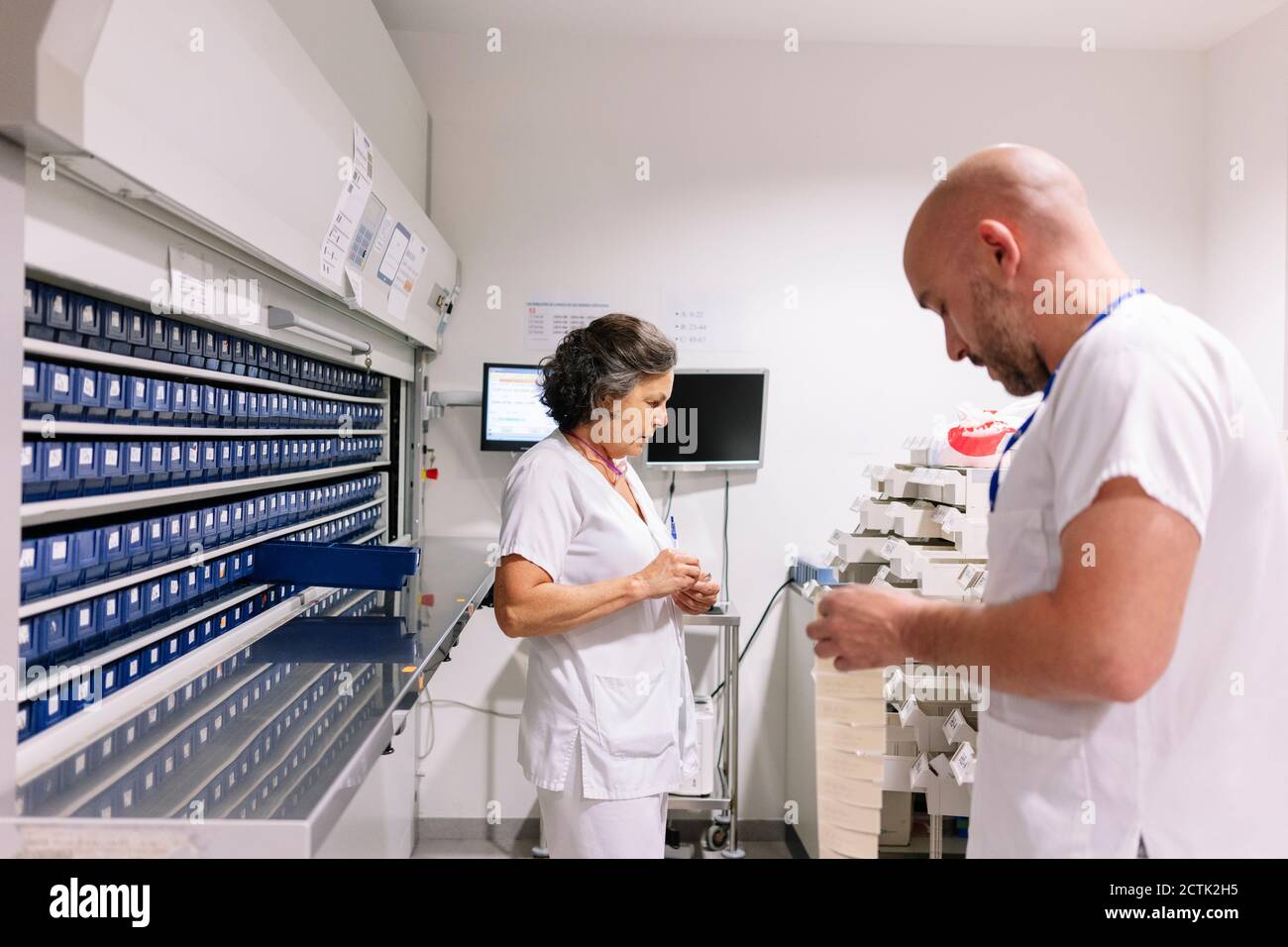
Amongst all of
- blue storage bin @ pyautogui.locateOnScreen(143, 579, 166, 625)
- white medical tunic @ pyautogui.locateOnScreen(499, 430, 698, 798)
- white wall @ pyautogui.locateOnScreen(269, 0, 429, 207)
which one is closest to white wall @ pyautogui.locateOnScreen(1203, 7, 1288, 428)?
white medical tunic @ pyautogui.locateOnScreen(499, 430, 698, 798)

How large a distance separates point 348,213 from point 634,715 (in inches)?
49.7

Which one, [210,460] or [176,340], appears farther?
[210,460]

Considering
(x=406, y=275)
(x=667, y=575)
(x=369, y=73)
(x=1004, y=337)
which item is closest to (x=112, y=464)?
(x=667, y=575)

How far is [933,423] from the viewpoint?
330cm

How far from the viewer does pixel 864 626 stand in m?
0.94

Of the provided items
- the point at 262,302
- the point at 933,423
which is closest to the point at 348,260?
the point at 262,302

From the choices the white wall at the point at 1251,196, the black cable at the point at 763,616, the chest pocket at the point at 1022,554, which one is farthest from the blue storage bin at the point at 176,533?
the white wall at the point at 1251,196

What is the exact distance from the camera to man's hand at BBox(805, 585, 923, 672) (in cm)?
93

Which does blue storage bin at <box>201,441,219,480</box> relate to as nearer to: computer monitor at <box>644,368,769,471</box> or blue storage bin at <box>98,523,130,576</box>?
blue storage bin at <box>98,523,130,576</box>

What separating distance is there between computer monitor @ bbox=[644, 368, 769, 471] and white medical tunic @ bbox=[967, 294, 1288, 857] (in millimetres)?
2207

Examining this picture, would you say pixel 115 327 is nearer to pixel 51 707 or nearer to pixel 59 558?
pixel 59 558

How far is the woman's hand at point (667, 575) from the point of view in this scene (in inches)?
63.1

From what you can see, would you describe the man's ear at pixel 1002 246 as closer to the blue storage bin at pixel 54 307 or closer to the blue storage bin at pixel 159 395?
the blue storage bin at pixel 54 307

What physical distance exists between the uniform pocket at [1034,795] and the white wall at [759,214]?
7.52ft
